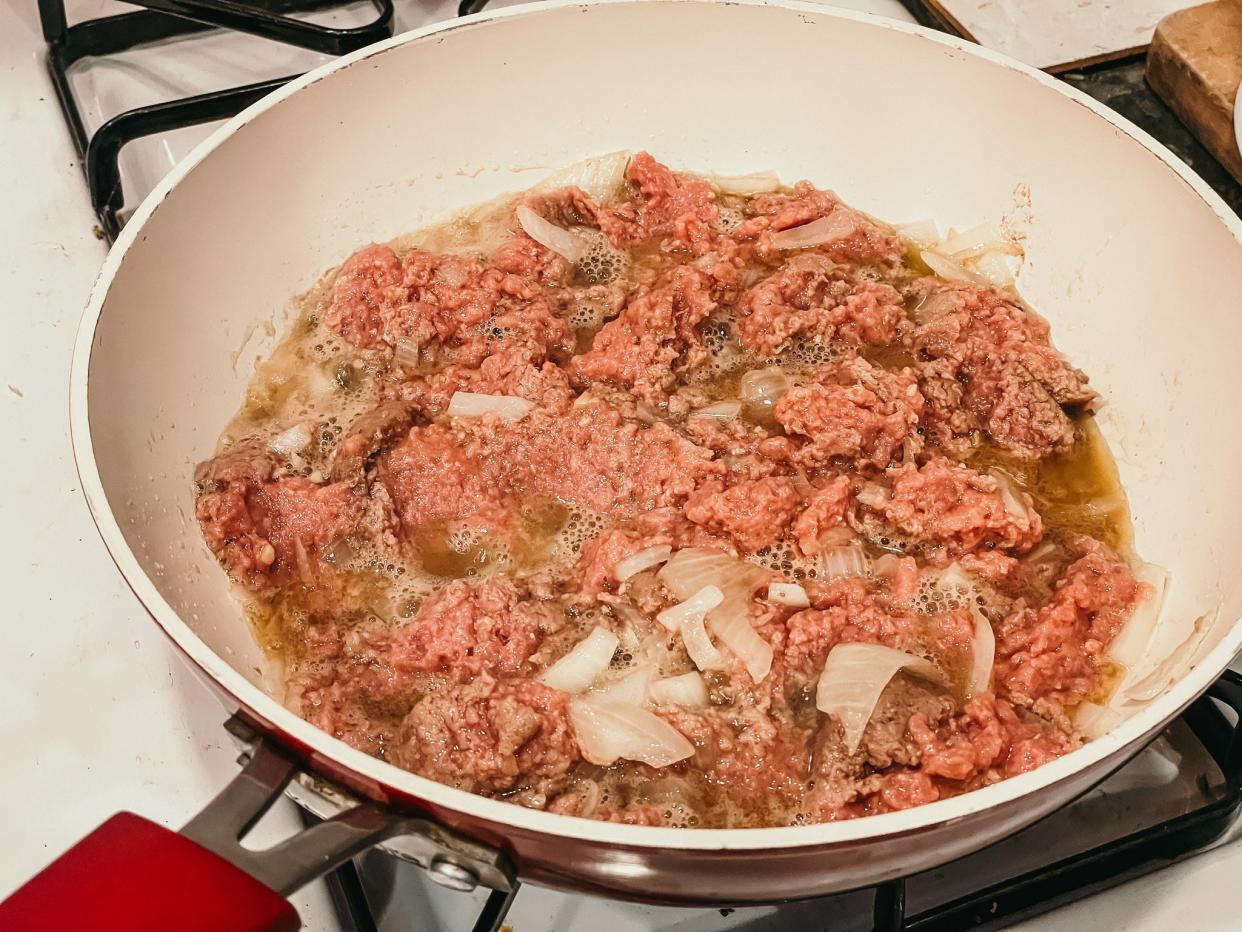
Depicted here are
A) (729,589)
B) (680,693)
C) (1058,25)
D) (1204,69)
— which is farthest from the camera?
(1058,25)

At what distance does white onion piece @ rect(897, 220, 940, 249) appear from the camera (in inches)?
90.6

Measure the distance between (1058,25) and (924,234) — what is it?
1084mm

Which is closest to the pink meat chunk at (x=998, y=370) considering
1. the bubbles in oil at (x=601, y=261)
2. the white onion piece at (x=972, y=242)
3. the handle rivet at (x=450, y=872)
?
the white onion piece at (x=972, y=242)

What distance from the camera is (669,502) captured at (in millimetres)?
1818

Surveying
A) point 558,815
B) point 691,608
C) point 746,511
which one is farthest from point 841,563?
point 558,815

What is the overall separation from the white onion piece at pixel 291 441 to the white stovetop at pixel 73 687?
1.27 ft

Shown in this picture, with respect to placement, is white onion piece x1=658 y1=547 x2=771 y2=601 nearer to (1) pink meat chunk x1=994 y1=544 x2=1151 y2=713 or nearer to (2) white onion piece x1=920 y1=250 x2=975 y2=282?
(1) pink meat chunk x1=994 y1=544 x2=1151 y2=713

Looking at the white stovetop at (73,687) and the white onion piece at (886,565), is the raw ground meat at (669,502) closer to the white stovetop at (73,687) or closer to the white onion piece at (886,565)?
the white onion piece at (886,565)

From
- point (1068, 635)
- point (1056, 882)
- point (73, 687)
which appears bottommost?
point (1056, 882)

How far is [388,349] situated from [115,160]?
81 cm

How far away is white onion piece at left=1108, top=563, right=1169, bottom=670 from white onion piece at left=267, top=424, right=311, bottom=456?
146 centimetres

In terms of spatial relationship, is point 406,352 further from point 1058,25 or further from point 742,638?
point 1058,25

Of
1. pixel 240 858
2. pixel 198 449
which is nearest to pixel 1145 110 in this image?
pixel 198 449

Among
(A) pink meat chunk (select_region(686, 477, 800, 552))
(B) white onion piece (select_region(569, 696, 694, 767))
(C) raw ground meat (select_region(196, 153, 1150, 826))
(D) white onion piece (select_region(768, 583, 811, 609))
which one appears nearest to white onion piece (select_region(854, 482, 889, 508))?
(C) raw ground meat (select_region(196, 153, 1150, 826))
